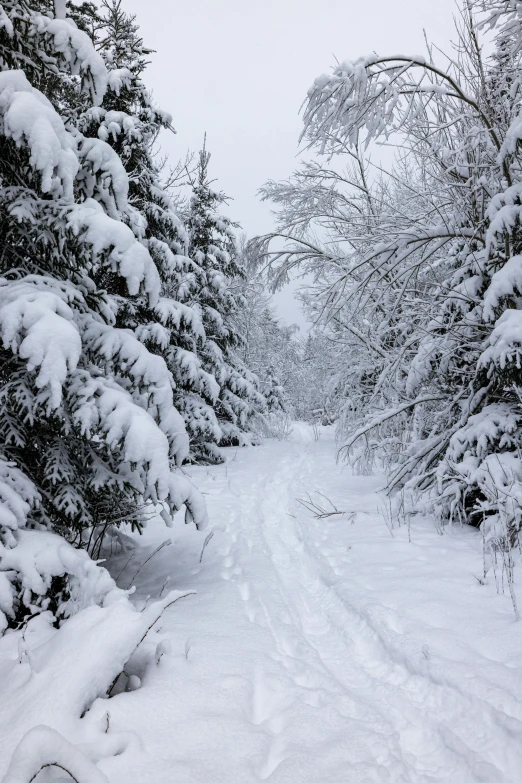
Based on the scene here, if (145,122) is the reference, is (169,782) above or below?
below

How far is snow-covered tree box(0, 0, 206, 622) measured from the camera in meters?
2.94

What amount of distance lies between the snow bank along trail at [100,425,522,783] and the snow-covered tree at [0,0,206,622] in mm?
1042

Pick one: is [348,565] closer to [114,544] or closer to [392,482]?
[392,482]

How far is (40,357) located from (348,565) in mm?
3490

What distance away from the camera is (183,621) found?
10.1 feet

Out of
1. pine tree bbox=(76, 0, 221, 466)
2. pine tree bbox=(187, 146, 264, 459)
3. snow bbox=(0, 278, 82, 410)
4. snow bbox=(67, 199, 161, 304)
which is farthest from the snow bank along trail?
pine tree bbox=(187, 146, 264, 459)

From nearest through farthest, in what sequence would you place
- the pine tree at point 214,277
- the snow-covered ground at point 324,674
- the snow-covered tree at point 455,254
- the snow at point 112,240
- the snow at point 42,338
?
the snow-covered ground at point 324,674
the snow at point 42,338
the snow at point 112,240
the snow-covered tree at point 455,254
the pine tree at point 214,277

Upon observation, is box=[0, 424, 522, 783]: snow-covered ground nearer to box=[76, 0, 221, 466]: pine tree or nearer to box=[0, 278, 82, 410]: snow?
box=[0, 278, 82, 410]: snow

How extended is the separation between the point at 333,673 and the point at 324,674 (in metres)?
0.10

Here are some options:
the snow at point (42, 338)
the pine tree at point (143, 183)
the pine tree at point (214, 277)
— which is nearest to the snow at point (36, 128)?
the snow at point (42, 338)

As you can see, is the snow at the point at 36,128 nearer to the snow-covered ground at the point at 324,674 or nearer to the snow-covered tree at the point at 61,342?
the snow-covered tree at the point at 61,342

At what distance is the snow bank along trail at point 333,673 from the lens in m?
1.84

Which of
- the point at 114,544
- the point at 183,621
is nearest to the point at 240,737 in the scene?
the point at 183,621

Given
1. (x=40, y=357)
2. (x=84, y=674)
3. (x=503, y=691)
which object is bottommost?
(x=84, y=674)
